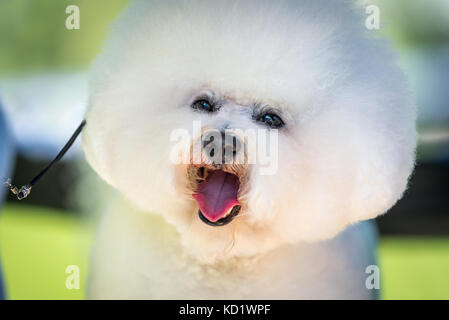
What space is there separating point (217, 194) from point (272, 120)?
212 mm

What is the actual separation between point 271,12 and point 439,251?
100 cm

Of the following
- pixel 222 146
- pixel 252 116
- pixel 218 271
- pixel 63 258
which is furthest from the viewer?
pixel 63 258

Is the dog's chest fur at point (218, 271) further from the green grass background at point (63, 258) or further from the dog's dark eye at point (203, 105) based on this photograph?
the dog's dark eye at point (203, 105)

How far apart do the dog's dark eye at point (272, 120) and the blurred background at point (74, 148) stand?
57 centimetres

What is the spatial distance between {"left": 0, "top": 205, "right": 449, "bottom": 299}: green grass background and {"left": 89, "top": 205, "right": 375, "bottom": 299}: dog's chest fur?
0.21 meters

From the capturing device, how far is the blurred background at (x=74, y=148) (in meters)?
1.68

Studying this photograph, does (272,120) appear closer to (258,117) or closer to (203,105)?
(258,117)

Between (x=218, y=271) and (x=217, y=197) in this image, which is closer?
(x=217, y=197)

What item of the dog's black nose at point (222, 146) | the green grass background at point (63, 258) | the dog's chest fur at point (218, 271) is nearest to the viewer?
the dog's black nose at point (222, 146)

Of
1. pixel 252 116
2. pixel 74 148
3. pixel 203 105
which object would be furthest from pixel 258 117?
pixel 74 148

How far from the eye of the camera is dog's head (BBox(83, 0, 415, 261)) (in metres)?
1.18

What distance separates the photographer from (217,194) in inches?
46.9

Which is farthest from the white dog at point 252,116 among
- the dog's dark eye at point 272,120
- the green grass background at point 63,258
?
the green grass background at point 63,258
